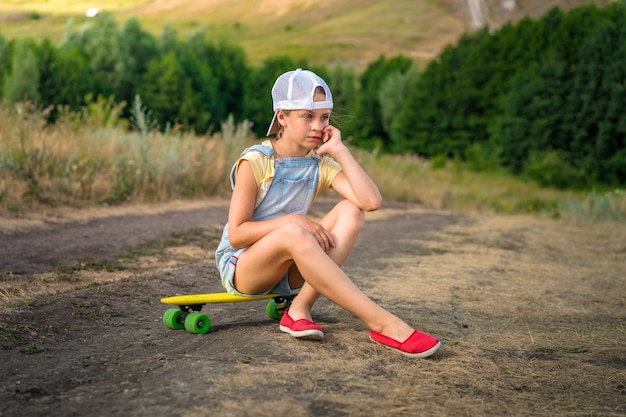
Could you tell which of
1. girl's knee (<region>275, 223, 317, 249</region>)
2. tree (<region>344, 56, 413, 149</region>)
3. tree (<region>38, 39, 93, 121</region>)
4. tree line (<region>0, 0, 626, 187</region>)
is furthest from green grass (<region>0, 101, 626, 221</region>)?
tree (<region>344, 56, 413, 149</region>)

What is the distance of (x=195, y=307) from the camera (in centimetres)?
427

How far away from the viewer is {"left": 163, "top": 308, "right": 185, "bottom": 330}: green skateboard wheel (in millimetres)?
4230

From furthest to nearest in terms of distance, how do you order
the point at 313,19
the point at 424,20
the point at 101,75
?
1. the point at 313,19
2. the point at 424,20
3. the point at 101,75

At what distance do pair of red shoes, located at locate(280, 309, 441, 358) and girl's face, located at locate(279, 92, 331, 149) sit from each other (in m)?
0.90

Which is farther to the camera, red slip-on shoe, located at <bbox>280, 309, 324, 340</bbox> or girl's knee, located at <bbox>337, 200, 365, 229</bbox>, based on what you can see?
girl's knee, located at <bbox>337, 200, 365, 229</bbox>

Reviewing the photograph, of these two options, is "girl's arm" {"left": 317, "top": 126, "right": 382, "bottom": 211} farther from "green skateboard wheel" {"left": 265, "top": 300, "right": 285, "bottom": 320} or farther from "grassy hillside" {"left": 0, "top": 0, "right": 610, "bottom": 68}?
"grassy hillside" {"left": 0, "top": 0, "right": 610, "bottom": 68}

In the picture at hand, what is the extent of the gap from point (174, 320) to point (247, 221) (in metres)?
0.71

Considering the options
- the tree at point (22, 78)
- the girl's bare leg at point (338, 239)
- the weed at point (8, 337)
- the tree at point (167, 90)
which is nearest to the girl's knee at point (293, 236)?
the girl's bare leg at point (338, 239)

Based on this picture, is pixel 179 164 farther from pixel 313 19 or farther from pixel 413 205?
pixel 313 19

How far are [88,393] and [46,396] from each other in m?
0.17

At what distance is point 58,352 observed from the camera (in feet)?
12.7

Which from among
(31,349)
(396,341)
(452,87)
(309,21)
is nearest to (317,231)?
(396,341)

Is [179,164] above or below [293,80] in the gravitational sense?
below

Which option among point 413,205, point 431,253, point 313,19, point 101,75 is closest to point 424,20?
point 313,19
